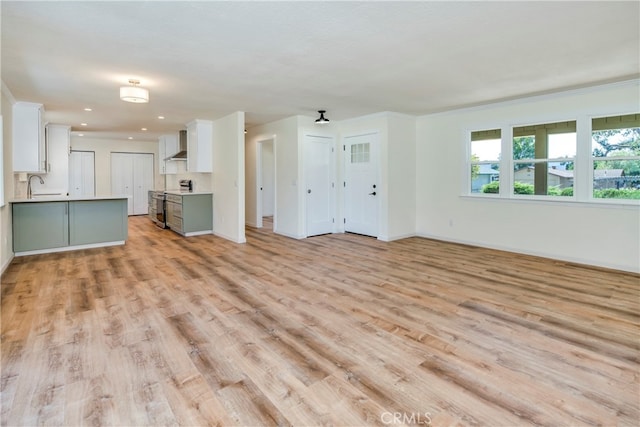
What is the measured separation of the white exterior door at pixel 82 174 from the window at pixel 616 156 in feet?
38.5

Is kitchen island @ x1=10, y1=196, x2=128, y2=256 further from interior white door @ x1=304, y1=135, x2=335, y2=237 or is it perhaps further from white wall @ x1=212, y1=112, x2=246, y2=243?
interior white door @ x1=304, y1=135, x2=335, y2=237

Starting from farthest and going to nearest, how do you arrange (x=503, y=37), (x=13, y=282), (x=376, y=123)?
1. (x=376, y=123)
2. (x=13, y=282)
3. (x=503, y=37)

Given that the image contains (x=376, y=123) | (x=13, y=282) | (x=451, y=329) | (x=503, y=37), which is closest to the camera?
(x=451, y=329)

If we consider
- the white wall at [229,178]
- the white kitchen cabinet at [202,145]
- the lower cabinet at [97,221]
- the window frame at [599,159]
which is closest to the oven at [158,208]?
the white kitchen cabinet at [202,145]

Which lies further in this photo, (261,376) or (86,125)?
(86,125)

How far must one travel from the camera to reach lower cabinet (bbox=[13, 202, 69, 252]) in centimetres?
516

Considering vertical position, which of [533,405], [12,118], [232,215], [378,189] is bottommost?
[533,405]

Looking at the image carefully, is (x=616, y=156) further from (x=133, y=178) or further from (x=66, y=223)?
(x=133, y=178)

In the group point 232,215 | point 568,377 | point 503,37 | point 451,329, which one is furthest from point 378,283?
point 232,215

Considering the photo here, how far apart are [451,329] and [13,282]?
4.73 metres

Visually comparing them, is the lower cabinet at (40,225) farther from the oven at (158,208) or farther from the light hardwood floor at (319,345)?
the oven at (158,208)

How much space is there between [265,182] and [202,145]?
3.33 metres

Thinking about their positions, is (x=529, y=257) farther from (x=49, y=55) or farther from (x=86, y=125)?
(x=86, y=125)

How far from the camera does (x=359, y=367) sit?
2.21 meters
